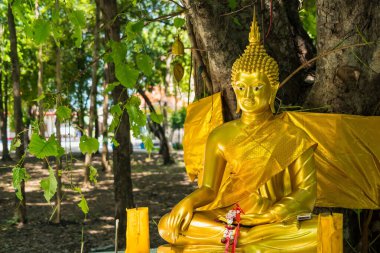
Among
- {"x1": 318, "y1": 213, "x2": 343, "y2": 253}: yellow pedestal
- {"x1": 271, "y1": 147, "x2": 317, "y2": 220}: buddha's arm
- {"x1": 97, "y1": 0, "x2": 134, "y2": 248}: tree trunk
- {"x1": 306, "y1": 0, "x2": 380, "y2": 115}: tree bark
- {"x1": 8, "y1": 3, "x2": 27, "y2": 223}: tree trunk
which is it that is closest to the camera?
{"x1": 318, "y1": 213, "x2": 343, "y2": 253}: yellow pedestal

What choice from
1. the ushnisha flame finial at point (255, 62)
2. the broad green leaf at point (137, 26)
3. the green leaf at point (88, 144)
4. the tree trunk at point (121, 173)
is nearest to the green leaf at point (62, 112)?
the green leaf at point (88, 144)

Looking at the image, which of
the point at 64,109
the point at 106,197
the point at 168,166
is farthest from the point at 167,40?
the point at 64,109

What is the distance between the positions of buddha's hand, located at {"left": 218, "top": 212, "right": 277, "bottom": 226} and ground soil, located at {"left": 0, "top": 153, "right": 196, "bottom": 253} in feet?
4.35

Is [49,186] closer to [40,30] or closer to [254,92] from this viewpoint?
[40,30]

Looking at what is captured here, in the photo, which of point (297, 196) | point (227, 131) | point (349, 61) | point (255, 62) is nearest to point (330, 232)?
point (297, 196)

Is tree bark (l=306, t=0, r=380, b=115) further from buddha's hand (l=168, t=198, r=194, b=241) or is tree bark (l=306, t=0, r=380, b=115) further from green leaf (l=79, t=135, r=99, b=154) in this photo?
green leaf (l=79, t=135, r=99, b=154)

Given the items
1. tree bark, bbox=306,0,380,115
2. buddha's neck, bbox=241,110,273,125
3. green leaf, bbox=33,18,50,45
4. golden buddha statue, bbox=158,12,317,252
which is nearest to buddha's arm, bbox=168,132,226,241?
golden buddha statue, bbox=158,12,317,252

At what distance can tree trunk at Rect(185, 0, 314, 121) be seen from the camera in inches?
151

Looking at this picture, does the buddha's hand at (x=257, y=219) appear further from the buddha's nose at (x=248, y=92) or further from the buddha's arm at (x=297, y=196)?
the buddha's nose at (x=248, y=92)

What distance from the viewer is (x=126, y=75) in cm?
290

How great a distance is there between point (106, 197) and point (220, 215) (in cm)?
857

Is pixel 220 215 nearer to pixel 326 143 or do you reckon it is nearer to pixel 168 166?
pixel 326 143

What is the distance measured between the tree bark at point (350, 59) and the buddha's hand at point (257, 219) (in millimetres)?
962

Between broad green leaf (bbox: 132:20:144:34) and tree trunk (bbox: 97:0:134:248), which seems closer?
broad green leaf (bbox: 132:20:144:34)
